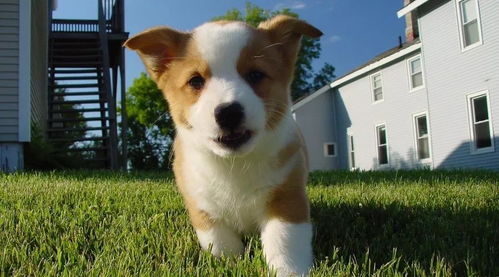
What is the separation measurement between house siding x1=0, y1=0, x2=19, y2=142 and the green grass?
625 centimetres

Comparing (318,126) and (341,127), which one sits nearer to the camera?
(341,127)

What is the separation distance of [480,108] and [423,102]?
362cm

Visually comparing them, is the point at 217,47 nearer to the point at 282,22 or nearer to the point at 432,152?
the point at 282,22

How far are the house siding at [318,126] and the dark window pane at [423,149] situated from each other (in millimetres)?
7156

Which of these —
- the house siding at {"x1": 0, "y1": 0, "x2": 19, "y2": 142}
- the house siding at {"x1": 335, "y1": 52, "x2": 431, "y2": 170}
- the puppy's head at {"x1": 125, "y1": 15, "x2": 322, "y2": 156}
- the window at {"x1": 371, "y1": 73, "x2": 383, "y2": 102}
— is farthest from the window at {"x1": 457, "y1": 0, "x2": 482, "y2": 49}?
the puppy's head at {"x1": 125, "y1": 15, "x2": 322, "y2": 156}

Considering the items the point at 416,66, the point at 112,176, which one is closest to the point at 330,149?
the point at 416,66

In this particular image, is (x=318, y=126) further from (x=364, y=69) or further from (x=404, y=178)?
(x=404, y=178)

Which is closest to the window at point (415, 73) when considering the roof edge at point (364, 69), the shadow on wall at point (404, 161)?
the roof edge at point (364, 69)

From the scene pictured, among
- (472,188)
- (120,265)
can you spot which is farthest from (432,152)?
(120,265)

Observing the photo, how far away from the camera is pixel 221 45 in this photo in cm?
267

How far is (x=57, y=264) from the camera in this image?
2.57 metres

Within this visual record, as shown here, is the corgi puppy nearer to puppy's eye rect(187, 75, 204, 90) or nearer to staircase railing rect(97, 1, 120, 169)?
puppy's eye rect(187, 75, 204, 90)

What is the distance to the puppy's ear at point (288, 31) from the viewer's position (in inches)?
122

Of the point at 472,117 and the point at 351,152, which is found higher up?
the point at 472,117
